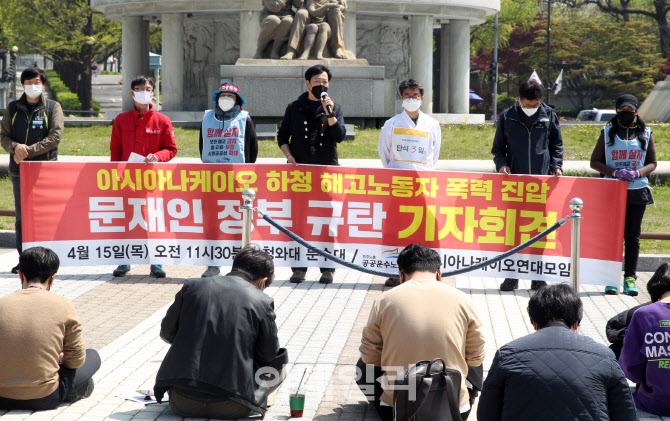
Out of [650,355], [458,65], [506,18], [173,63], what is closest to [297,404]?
[650,355]

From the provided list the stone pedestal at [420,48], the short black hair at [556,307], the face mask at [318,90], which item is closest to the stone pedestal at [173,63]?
A: the stone pedestal at [420,48]

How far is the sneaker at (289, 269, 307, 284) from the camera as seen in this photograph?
9805mm

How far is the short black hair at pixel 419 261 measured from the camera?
16.9 ft

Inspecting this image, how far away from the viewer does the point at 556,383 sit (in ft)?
12.8

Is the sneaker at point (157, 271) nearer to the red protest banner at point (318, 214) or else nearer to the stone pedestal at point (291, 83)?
the red protest banner at point (318, 214)

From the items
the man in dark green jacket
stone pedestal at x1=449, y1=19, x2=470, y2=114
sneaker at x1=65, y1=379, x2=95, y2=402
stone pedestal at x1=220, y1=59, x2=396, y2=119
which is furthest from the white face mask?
stone pedestal at x1=449, y1=19, x2=470, y2=114

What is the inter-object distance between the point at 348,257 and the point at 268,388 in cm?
394

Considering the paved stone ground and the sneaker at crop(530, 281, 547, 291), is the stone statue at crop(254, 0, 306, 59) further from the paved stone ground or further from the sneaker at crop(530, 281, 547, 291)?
the sneaker at crop(530, 281, 547, 291)

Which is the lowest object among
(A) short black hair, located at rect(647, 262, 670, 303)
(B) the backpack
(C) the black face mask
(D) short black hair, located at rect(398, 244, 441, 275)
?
(B) the backpack

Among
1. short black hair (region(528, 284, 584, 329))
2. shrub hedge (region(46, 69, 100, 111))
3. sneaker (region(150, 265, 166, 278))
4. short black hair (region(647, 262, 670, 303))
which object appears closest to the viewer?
short black hair (region(528, 284, 584, 329))

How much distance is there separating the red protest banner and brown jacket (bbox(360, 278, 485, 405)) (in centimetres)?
407

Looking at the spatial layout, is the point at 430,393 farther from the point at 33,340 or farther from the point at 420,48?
the point at 420,48

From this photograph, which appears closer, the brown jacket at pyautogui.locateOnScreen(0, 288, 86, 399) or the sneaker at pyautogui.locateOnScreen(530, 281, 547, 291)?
the brown jacket at pyautogui.locateOnScreen(0, 288, 86, 399)

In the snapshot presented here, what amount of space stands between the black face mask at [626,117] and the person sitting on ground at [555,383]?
5.42 meters
